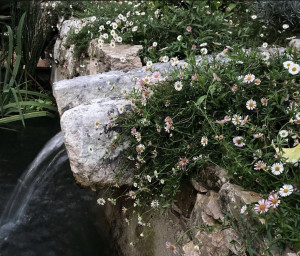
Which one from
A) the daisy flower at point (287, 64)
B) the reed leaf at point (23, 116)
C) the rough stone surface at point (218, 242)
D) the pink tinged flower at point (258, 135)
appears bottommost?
the reed leaf at point (23, 116)

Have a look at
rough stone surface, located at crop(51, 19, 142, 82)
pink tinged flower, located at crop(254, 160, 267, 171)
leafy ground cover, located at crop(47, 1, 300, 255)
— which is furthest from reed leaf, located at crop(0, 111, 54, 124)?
pink tinged flower, located at crop(254, 160, 267, 171)

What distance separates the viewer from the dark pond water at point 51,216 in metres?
2.81

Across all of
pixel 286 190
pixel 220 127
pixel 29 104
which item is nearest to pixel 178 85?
pixel 220 127

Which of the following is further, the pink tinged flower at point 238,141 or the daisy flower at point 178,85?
the daisy flower at point 178,85

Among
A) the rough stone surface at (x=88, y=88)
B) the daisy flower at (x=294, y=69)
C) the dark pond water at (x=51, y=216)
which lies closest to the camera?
the daisy flower at (x=294, y=69)

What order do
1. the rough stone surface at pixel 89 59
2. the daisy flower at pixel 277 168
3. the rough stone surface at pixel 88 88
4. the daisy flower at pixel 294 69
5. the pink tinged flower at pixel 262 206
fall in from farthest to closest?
1. the rough stone surface at pixel 89 59
2. the rough stone surface at pixel 88 88
3. the daisy flower at pixel 294 69
4. the daisy flower at pixel 277 168
5. the pink tinged flower at pixel 262 206

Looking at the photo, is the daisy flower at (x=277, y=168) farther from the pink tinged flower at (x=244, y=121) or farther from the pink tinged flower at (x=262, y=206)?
the pink tinged flower at (x=244, y=121)

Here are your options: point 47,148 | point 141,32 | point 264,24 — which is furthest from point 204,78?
point 264,24

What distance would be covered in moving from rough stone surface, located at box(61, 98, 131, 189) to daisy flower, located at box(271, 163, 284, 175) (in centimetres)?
84

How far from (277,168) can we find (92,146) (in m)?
0.96

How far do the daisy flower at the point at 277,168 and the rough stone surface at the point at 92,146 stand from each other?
0.84 metres

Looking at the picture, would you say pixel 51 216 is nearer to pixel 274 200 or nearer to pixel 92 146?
pixel 92 146

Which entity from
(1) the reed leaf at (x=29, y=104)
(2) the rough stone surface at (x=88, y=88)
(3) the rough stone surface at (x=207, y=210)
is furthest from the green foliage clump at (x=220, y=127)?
(1) the reed leaf at (x=29, y=104)

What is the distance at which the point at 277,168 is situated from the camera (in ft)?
4.94
